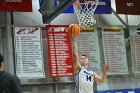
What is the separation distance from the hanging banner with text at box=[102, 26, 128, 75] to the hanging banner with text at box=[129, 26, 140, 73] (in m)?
0.25

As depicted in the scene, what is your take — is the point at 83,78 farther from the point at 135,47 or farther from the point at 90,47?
the point at 135,47

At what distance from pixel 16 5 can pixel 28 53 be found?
1.21m

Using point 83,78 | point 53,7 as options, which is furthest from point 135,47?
point 83,78

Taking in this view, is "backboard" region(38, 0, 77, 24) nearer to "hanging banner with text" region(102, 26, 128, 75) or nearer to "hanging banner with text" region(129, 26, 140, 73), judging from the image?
"hanging banner with text" region(102, 26, 128, 75)

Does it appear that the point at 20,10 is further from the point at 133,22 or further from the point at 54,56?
the point at 133,22

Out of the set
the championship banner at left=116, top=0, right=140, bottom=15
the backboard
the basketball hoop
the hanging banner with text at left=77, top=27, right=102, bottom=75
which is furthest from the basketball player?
the championship banner at left=116, top=0, right=140, bottom=15

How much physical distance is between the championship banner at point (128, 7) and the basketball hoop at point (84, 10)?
1011mm

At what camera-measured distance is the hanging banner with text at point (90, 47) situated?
9867 millimetres

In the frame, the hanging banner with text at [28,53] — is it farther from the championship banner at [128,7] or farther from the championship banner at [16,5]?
the championship banner at [128,7]

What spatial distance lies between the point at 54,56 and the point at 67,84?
79cm

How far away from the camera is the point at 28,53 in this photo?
9.26 m

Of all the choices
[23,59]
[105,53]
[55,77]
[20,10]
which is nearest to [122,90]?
[105,53]

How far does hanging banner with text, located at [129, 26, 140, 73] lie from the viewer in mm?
10266

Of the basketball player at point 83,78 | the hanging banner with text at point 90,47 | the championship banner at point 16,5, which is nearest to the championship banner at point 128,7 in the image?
the hanging banner with text at point 90,47
